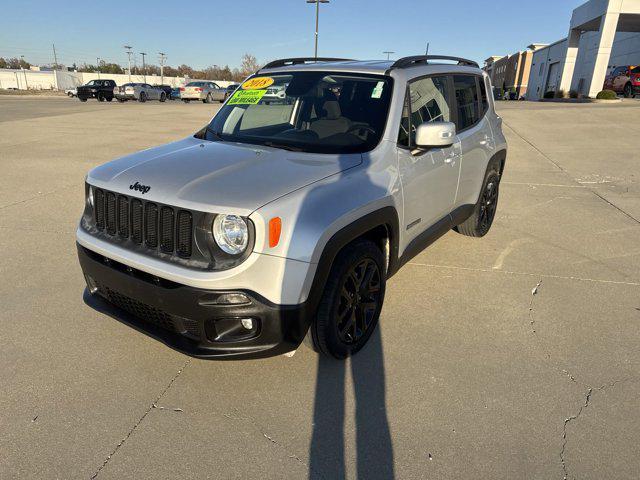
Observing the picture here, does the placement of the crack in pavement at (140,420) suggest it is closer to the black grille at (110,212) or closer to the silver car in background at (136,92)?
the black grille at (110,212)

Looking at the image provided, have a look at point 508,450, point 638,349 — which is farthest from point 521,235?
point 508,450

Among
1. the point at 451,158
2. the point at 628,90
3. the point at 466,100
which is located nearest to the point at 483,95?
the point at 466,100

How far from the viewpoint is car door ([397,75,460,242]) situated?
10.6 feet

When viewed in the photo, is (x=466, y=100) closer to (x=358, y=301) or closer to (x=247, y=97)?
(x=247, y=97)

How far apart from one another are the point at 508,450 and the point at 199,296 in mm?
1710

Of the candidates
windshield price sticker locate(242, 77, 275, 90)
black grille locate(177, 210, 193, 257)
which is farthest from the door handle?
black grille locate(177, 210, 193, 257)

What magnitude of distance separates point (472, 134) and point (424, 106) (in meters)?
1.03

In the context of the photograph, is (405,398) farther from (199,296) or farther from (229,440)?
(199,296)

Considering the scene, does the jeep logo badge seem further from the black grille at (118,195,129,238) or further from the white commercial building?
the white commercial building

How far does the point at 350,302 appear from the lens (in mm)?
2781

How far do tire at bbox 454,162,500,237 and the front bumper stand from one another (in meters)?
3.06

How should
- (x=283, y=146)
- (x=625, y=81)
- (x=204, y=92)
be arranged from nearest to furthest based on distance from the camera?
(x=283, y=146) < (x=625, y=81) < (x=204, y=92)

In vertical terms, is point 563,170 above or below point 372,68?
below

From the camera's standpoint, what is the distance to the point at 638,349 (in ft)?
10.2
